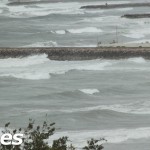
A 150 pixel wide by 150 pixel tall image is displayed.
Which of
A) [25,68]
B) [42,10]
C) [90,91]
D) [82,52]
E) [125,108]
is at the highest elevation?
[42,10]

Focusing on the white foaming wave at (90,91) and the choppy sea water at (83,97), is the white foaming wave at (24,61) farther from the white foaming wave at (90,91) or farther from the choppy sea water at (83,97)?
the white foaming wave at (90,91)

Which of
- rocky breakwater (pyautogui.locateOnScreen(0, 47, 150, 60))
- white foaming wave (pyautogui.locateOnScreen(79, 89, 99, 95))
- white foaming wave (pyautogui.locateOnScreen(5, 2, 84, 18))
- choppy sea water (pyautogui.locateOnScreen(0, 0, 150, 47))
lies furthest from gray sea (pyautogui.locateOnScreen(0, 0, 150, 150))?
white foaming wave (pyautogui.locateOnScreen(5, 2, 84, 18))

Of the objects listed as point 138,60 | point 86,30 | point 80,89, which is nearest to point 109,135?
point 80,89

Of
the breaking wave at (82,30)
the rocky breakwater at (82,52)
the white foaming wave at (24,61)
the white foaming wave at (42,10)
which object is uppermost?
the white foaming wave at (42,10)

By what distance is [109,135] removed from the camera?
26547 millimetres

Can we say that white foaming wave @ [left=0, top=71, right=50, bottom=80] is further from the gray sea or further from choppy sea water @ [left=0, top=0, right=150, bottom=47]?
choppy sea water @ [left=0, top=0, right=150, bottom=47]

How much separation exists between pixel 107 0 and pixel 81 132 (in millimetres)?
92700

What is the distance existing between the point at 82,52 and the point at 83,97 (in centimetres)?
1416

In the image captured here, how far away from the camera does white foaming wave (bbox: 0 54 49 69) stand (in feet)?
160

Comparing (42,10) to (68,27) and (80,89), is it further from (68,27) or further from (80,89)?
(80,89)

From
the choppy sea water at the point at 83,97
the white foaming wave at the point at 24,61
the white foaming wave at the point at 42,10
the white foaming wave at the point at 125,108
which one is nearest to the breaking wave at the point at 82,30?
the white foaming wave at the point at 24,61

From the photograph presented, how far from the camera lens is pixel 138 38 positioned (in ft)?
207


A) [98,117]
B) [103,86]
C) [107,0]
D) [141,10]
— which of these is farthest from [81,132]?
[107,0]

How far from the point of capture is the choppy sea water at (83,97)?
89.4 ft
